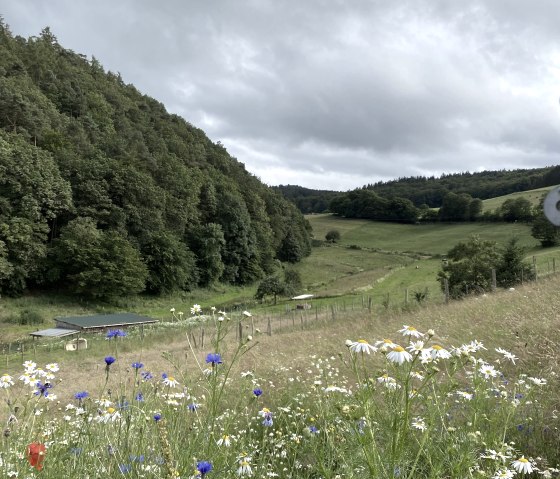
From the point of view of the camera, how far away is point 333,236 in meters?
98.8

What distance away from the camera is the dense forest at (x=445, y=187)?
11588 cm

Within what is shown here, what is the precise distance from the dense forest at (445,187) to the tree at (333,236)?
896 inches

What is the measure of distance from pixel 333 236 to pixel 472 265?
72.3 meters

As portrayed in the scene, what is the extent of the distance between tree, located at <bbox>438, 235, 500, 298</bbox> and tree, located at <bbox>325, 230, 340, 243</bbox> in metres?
64.8

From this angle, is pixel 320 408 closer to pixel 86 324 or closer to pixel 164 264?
pixel 86 324

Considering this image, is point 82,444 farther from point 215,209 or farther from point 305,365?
point 215,209

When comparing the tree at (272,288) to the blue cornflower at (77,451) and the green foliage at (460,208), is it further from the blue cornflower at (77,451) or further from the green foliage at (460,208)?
the green foliage at (460,208)

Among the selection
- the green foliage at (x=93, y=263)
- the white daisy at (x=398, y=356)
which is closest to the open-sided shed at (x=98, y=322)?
the green foliage at (x=93, y=263)

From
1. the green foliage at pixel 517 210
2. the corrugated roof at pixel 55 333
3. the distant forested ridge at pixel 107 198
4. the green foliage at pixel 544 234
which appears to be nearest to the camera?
the corrugated roof at pixel 55 333

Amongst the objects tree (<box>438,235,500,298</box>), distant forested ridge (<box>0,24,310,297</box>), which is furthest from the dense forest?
tree (<box>438,235,500,298</box>)

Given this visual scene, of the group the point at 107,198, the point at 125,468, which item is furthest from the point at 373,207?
the point at 125,468

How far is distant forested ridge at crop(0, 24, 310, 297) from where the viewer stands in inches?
1786

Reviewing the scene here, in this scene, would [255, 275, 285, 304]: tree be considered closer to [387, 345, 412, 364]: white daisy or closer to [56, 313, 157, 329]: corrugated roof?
[56, 313, 157, 329]: corrugated roof

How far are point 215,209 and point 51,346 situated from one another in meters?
48.2
